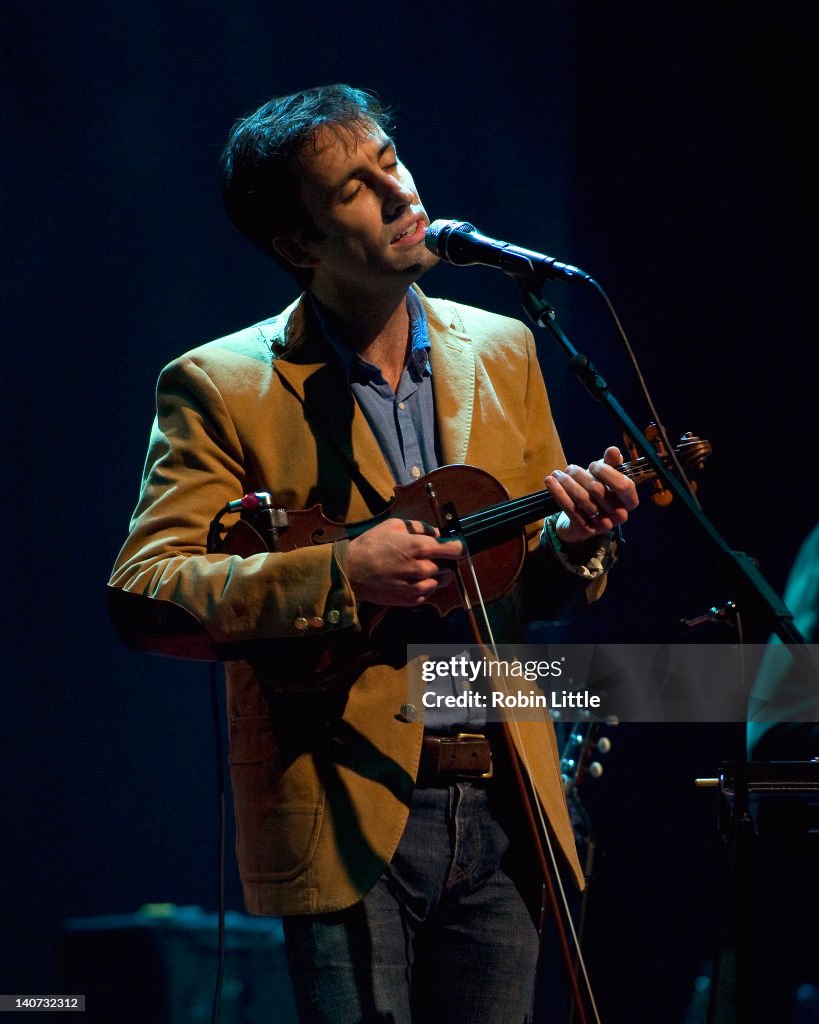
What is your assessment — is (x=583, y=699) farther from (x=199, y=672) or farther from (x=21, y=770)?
(x=21, y=770)

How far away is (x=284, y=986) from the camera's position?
141 inches

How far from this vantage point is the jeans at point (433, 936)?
6.15 ft

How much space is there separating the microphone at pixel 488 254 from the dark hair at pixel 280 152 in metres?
0.48

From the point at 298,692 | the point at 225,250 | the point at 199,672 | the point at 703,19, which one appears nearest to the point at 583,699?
the point at 199,672

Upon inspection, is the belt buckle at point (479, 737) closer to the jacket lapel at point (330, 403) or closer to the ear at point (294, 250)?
the jacket lapel at point (330, 403)

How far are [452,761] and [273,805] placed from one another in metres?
0.31

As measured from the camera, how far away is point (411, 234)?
Answer: 90.2 inches

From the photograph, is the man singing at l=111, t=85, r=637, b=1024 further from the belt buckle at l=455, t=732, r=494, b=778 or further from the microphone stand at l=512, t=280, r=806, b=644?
the microphone stand at l=512, t=280, r=806, b=644

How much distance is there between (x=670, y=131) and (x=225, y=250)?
1512mm

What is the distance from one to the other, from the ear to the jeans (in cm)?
112

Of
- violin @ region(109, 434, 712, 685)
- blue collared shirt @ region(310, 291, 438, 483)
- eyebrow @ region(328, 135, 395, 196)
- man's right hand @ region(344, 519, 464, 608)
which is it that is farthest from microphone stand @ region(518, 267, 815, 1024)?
eyebrow @ region(328, 135, 395, 196)

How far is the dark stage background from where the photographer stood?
11.7 feet

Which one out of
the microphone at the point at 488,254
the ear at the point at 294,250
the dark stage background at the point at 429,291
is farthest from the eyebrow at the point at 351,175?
the dark stage background at the point at 429,291

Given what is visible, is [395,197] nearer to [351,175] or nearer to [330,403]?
[351,175]
